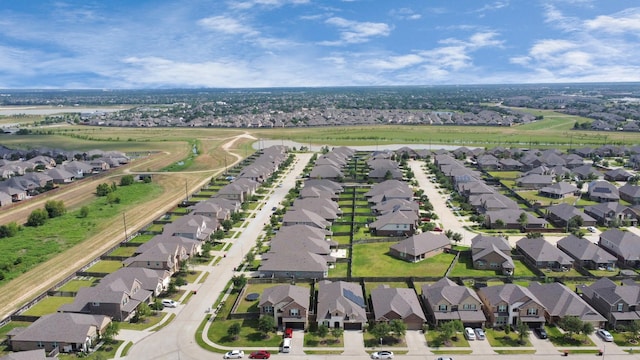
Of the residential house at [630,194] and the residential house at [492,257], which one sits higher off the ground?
the residential house at [630,194]

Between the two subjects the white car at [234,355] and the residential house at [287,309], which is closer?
the white car at [234,355]

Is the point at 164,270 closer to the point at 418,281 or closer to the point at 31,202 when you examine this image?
the point at 418,281

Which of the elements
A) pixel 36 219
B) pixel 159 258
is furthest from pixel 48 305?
pixel 36 219

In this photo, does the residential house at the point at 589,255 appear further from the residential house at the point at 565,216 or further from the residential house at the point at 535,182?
the residential house at the point at 535,182

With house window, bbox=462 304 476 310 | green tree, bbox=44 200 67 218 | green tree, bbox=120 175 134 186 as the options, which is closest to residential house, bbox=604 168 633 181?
house window, bbox=462 304 476 310

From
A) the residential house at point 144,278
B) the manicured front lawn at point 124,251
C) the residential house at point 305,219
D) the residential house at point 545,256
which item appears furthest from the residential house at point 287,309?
the residential house at point 545,256

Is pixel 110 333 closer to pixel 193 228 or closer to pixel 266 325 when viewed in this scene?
pixel 266 325

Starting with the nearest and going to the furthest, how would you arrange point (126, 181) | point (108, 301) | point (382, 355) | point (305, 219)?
1. point (382, 355)
2. point (108, 301)
3. point (305, 219)
4. point (126, 181)
